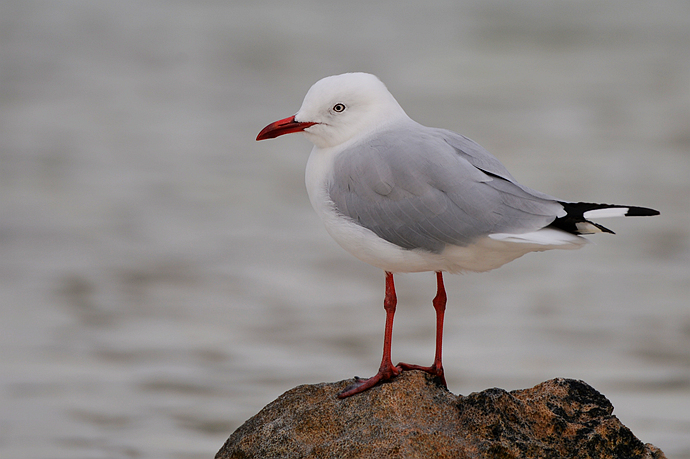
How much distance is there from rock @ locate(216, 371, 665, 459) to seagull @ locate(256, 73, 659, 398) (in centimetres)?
22

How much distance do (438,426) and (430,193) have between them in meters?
1.34

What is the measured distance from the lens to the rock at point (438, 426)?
17.5ft

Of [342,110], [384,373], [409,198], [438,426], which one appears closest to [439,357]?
[384,373]

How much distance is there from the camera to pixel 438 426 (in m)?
5.50

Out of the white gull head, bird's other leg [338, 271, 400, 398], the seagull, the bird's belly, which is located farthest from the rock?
the white gull head

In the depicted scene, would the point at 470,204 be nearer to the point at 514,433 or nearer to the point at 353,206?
the point at 353,206

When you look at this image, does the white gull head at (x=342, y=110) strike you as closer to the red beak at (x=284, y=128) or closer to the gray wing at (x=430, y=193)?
the red beak at (x=284, y=128)

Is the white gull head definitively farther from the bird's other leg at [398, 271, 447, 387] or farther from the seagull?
the bird's other leg at [398, 271, 447, 387]

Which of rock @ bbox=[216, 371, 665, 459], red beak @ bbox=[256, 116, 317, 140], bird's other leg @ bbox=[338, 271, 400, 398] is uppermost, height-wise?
red beak @ bbox=[256, 116, 317, 140]

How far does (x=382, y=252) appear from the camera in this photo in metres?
5.67

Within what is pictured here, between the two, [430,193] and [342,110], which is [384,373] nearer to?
[430,193]

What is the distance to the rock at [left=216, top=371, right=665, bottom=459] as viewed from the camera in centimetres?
533

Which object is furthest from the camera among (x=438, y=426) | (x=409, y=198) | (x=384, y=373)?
(x=384, y=373)

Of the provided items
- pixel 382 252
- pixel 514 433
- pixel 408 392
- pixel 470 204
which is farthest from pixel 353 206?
pixel 514 433
